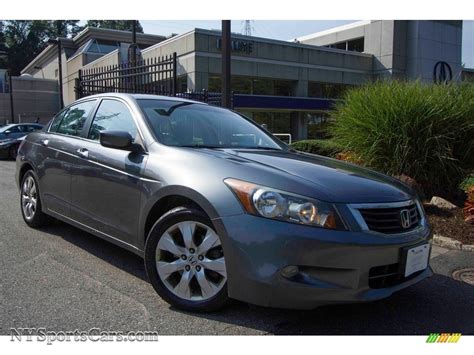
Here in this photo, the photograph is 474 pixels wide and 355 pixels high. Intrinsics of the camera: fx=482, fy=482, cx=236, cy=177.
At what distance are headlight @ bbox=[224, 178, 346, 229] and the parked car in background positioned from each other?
16016 mm

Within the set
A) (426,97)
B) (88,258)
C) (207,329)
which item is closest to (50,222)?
(88,258)

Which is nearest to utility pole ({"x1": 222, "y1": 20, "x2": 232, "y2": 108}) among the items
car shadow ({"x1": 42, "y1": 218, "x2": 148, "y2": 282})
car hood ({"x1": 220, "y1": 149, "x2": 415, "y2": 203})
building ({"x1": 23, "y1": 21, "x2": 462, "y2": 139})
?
car shadow ({"x1": 42, "y1": 218, "x2": 148, "y2": 282})

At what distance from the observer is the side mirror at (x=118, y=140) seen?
12.6 ft

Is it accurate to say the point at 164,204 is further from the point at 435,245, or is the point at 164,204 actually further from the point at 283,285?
the point at 435,245

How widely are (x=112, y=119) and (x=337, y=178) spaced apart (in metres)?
2.26

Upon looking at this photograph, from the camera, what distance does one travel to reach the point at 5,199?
7953mm

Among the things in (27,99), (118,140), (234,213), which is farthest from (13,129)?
(27,99)

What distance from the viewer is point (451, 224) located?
6062 millimetres

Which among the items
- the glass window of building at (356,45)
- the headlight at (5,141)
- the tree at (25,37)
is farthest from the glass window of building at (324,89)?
the tree at (25,37)

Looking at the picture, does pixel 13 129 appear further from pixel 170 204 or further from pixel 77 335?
pixel 77 335

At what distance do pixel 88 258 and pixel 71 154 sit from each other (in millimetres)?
1016

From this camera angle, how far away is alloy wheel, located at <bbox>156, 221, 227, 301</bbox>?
10.6 feet

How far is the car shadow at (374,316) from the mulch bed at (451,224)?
1713mm

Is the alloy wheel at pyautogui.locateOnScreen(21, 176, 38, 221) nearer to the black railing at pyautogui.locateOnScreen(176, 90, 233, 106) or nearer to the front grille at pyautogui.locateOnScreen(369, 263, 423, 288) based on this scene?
the front grille at pyautogui.locateOnScreen(369, 263, 423, 288)
